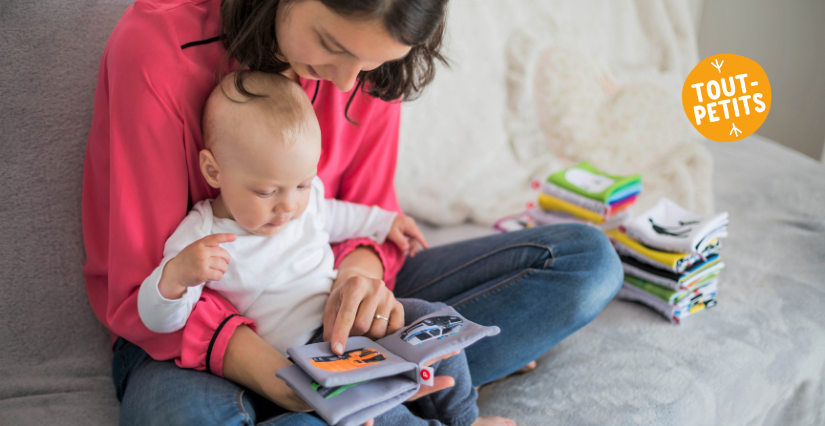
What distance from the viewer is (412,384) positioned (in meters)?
0.77

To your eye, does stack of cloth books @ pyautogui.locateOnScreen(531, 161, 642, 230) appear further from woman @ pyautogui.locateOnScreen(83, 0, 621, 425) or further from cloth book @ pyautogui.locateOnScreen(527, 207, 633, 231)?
woman @ pyautogui.locateOnScreen(83, 0, 621, 425)

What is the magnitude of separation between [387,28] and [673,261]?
93 cm

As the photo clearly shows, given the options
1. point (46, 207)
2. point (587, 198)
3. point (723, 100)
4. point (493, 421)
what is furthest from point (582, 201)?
point (46, 207)

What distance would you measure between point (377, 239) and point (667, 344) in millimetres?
689

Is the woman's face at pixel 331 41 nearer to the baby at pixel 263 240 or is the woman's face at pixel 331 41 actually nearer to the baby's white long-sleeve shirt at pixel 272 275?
the baby at pixel 263 240

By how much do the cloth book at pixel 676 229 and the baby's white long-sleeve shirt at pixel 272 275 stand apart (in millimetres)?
824

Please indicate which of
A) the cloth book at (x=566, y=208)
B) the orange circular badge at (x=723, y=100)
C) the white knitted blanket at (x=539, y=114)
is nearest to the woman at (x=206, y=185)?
the cloth book at (x=566, y=208)

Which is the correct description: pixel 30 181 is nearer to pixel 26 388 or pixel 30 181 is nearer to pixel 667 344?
pixel 26 388

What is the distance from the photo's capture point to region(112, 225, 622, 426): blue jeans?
84cm

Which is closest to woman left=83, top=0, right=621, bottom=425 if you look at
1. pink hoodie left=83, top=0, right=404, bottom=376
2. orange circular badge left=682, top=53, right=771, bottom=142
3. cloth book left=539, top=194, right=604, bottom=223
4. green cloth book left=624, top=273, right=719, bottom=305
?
pink hoodie left=83, top=0, right=404, bottom=376

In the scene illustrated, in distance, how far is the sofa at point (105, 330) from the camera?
0.95 m

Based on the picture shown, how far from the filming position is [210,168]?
0.86 metres

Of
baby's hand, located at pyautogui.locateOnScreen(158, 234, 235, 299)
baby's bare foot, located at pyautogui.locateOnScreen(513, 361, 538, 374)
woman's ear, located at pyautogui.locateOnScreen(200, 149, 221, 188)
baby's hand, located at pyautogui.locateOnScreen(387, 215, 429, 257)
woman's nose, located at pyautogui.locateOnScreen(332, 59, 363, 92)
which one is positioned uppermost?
woman's nose, located at pyautogui.locateOnScreen(332, 59, 363, 92)

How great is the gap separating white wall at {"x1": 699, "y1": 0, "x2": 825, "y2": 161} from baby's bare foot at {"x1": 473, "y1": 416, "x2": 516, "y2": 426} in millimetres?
2106
